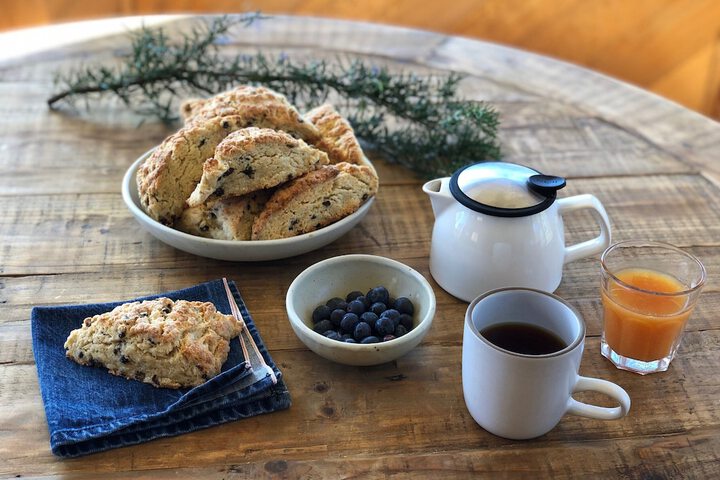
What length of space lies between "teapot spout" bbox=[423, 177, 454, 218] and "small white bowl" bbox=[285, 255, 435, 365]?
127mm

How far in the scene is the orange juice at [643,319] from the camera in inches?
42.9

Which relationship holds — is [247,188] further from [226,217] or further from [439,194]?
[439,194]

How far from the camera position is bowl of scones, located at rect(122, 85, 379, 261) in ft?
4.19

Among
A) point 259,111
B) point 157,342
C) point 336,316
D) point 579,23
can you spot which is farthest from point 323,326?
point 579,23

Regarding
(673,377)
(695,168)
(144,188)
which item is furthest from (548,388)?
(695,168)

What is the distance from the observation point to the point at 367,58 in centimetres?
206

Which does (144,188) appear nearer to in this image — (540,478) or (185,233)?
(185,233)

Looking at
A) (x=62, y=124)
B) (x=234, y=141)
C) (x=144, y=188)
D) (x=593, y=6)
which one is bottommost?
(x=593, y=6)

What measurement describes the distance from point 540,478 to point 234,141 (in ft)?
2.29

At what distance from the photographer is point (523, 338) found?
1.04m

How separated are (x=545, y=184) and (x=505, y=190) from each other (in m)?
0.06

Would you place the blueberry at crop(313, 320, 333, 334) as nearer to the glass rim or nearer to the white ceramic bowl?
the white ceramic bowl

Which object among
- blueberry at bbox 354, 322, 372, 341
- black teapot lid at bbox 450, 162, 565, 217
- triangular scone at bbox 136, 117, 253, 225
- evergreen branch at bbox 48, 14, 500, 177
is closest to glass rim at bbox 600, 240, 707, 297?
black teapot lid at bbox 450, 162, 565, 217

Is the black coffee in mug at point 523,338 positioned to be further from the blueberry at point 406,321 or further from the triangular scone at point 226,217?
the triangular scone at point 226,217
